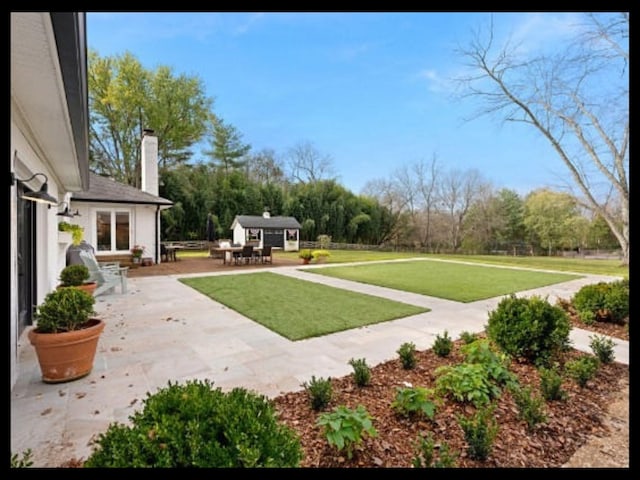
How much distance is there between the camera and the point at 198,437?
1201 mm

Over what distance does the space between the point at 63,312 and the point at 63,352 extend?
369 millimetres

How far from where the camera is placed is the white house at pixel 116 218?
38.9 ft

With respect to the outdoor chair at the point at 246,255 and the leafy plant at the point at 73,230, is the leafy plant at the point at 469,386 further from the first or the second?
the outdoor chair at the point at 246,255

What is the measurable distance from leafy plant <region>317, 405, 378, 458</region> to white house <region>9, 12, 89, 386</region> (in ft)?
8.24

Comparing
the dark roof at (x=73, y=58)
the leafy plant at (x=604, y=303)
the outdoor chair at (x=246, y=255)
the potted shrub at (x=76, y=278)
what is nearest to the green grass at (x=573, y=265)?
the leafy plant at (x=604, y=303)

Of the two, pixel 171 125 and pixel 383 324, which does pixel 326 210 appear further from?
pixel 383 324

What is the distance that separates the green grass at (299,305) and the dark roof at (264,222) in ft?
38.3

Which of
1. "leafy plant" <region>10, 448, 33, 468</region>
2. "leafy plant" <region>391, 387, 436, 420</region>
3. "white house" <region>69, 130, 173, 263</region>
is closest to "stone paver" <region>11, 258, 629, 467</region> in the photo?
"leafy plant" <region>10, 448, 33, 468</region>

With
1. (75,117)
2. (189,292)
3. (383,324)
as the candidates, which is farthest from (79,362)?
(189,292)

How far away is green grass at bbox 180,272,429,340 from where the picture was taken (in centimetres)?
489

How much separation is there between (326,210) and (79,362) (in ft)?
77.8

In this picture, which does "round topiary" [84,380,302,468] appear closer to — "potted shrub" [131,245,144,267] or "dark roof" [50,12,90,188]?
"dark roof" [50,12,90,188]

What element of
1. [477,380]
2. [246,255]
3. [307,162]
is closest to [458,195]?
[307,162]

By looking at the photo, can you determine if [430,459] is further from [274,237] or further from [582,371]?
[274,237]
